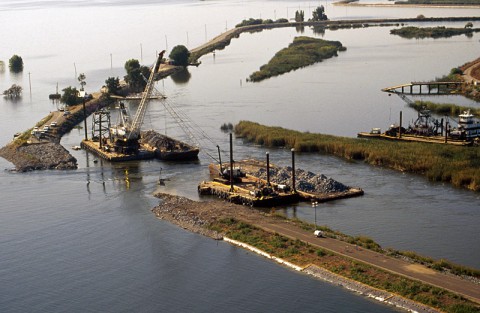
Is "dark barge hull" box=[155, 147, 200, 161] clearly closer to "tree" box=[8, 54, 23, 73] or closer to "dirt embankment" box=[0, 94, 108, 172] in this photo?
"dirt embankment" box=[0, 94, 108, 172]

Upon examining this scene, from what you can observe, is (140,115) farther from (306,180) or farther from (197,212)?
(197,212)

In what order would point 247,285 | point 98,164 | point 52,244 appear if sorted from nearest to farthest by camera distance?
1. point 247,285
2. point 52,244
3. point 98,164

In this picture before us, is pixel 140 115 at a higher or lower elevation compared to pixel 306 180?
higher

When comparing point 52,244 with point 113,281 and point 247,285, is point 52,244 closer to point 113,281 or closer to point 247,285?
point 113,281

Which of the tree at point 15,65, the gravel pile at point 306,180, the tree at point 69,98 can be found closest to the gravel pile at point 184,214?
the gravel pile at point 306,180

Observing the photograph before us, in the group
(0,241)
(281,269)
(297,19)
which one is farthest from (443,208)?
(297,19)

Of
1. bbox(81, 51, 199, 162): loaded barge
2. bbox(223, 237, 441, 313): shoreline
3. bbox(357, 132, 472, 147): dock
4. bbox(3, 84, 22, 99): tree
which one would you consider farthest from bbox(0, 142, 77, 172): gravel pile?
bbox(3, 84, 22, 99): tree

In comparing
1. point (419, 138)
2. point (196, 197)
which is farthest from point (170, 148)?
point (419, 138)
